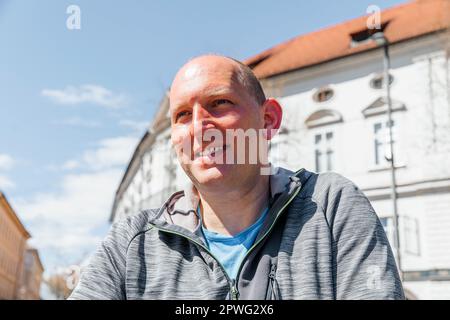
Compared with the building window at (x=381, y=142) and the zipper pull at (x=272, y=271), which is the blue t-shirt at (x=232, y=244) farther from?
the building window at (x=381, y=142)

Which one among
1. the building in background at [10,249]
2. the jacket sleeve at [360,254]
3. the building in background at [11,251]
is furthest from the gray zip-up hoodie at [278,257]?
the building in background at [10,249]

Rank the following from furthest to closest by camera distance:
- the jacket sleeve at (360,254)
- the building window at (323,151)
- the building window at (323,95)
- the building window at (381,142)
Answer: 1. the building window at (323,95)
2. the building window at (323,151)
3. the building window at (381,142)
4. the jacket sleeve at (360,254)

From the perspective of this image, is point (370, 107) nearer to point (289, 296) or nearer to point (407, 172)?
point (407, 172)

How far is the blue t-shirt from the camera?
1125 mm

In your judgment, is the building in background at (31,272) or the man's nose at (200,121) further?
the building in background at (31,272)

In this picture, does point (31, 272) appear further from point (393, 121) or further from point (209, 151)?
point (209, 151)

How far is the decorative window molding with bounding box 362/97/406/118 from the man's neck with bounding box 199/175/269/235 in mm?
17167

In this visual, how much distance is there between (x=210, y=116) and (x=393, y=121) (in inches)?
688

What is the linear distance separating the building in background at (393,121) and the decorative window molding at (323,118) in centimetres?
4

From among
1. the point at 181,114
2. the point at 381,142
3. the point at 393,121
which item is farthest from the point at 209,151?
the point at 393,121

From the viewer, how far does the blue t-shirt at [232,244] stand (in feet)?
3.69

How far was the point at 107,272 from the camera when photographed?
1133 mm

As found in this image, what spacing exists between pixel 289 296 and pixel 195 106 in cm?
42

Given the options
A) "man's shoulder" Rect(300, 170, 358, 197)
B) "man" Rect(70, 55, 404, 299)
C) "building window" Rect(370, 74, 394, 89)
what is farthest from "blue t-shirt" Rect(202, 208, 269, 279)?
"building window" Rect(370, 74, 394, 89)
